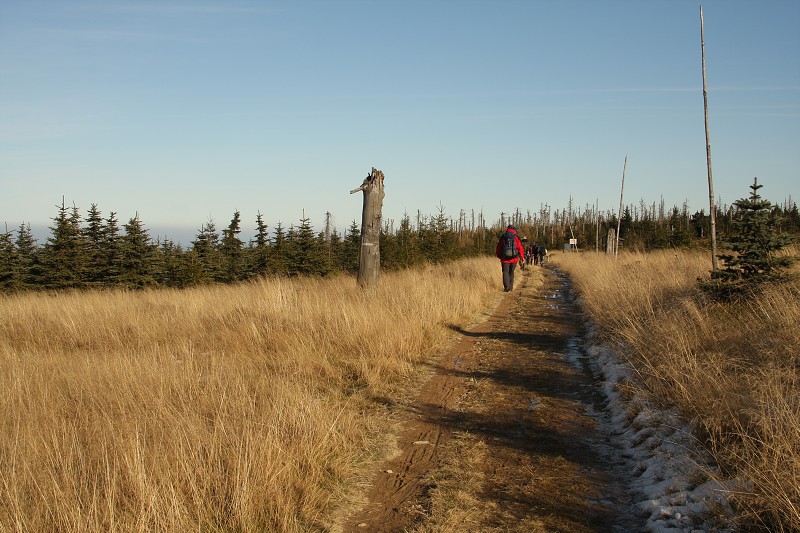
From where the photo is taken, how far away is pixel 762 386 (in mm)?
3807

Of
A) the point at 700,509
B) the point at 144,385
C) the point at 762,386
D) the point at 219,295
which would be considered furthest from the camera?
the point at 219,295

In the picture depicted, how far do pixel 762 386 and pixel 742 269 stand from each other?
4.75 m

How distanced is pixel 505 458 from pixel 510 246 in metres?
10.8

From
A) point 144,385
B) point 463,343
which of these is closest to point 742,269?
point 463,343

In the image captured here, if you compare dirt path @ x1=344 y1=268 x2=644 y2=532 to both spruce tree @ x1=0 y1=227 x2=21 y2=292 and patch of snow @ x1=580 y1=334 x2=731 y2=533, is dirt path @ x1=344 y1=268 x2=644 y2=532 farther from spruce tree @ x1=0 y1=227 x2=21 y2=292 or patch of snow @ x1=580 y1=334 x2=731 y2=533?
spruce tree @ x1=0 y1=227 x2=21 y2=292

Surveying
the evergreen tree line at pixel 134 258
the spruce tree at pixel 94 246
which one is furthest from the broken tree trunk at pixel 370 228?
the spruce tree at pixel 94 246

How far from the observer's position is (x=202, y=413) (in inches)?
178

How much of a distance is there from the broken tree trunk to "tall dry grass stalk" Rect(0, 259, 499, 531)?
5.34 ft

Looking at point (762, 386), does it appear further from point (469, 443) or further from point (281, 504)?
point (281, 504)

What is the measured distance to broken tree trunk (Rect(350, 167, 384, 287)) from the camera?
10992 millimetres

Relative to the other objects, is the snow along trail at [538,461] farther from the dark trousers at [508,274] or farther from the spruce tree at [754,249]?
the dark trousers at [508,274]

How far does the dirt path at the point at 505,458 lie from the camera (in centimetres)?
337

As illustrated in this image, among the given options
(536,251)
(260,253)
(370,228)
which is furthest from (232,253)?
(370,228)

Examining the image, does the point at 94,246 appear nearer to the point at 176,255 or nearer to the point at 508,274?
the point at 176,255
